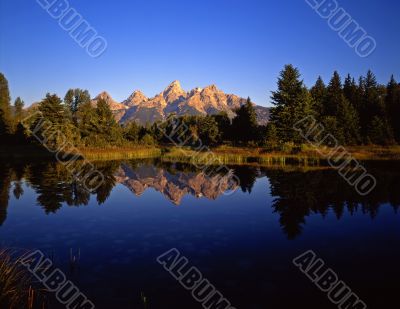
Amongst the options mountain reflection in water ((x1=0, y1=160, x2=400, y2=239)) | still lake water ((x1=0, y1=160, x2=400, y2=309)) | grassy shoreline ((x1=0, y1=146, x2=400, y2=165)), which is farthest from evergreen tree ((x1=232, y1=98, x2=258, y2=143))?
still lake water ((x1=0, y1=160, x2=400, y2=309))

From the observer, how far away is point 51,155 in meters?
72.8

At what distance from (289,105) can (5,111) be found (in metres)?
69.1

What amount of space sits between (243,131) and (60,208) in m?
70.5

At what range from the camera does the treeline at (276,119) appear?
69.1 meters

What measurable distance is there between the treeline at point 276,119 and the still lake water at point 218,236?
1477 inches

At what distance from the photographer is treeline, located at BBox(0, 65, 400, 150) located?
69.1m

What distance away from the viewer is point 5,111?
8519 centimetres

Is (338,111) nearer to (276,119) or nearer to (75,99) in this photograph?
(276,119)

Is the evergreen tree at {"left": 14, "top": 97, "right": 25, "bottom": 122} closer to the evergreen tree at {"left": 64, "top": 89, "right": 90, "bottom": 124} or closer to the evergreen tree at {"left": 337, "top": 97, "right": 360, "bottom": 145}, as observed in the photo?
the evergreen tree at {"left": 64, "top": 89, "right": 90, "bottom": 124}

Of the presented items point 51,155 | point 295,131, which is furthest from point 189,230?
point 51,155

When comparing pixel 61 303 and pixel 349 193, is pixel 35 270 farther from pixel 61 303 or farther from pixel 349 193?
pixel 349 193

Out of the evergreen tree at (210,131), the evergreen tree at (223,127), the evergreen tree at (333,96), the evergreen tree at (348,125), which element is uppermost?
the evergreen tree at (333,96)

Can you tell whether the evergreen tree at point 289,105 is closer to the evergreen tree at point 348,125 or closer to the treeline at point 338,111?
the treeline at point 338,111

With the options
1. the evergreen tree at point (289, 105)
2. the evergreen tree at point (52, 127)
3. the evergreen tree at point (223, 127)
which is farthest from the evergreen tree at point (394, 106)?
the evergreen tree at point (52, 127)
